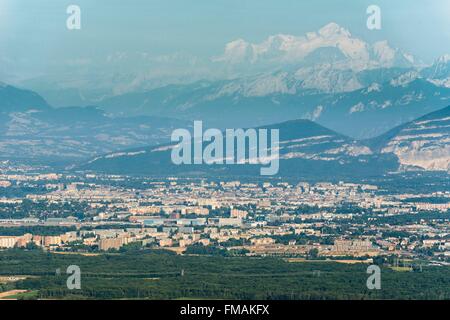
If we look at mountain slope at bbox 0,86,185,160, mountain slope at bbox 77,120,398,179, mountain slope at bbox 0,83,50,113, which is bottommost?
mountain slope at bbox 77,120,398,179

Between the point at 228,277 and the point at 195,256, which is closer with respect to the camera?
the point at 228,277

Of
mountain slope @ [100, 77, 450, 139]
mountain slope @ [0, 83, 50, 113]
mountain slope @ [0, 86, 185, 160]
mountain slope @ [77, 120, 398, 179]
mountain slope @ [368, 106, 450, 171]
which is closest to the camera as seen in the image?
mountain slope @ [77, 120, 398, 179]

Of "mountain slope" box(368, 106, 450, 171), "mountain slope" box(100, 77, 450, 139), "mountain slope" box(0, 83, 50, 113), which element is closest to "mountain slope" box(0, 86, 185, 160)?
"mountain slope" box(0, 83, 50, 113)

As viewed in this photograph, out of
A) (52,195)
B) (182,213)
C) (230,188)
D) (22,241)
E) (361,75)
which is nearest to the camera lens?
(22,241)

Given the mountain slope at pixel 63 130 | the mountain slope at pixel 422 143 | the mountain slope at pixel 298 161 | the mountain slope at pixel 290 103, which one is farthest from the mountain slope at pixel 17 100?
the mountain slope at pixel 422 143

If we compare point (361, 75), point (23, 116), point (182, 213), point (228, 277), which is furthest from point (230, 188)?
point (361, 75)

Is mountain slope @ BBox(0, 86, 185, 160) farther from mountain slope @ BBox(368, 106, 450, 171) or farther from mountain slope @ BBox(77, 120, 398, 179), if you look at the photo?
mountain slope @ BBox(368, 106, 450, 171)

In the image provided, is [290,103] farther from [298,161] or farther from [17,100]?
[298,161]

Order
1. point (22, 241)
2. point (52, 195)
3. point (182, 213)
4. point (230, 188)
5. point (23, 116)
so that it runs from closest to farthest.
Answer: point (22, 241) → point (182, 213) → point (52, 195) → point (230, 188) → point (23, 116)

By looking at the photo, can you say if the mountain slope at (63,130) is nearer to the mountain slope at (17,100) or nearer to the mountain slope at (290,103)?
the mountain slope at (17,100)

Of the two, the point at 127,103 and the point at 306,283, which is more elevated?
the point at 127,103

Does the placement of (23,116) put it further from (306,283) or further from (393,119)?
(306,283)
